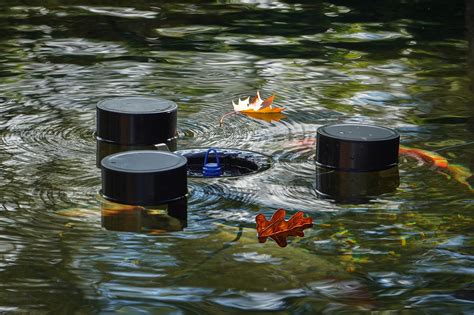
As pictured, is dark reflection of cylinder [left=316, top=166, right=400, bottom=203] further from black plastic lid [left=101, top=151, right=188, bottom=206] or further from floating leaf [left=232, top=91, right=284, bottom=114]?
floating leaf [left=232, top=91, right=284, bottom=114]

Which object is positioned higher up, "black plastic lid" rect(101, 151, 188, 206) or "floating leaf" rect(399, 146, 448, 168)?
"black plastic lid" rect(101, 151, 188, 206)

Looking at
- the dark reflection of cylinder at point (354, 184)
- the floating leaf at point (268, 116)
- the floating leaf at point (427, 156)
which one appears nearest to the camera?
the dark reflection of cylinder at point (354, 184)

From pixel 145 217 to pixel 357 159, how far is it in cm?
95

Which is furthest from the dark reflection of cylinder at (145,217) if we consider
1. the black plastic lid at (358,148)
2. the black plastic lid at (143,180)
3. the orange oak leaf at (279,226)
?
the black plastic lid at (358,148)

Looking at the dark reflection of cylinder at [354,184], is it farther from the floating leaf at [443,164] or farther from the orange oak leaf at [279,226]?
the orange oak leaf at [279,226]

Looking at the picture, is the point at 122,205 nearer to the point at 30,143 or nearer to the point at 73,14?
the point at 30,143

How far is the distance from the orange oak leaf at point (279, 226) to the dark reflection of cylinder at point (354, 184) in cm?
38

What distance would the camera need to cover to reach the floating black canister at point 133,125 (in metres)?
4.54

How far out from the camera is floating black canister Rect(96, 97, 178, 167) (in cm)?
454

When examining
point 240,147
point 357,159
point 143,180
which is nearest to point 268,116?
point 240,147

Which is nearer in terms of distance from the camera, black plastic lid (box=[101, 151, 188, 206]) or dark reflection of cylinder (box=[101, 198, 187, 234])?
dark reflection of cylinder (box=[101, 198, 187, 234])

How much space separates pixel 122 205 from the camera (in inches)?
150

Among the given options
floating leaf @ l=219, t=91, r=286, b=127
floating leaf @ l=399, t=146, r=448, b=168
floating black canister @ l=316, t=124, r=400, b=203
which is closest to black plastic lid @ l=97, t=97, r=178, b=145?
floating leaf @ l=219, t=91, r=286, b=127

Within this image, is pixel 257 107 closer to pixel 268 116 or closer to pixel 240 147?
pixel 268 116
